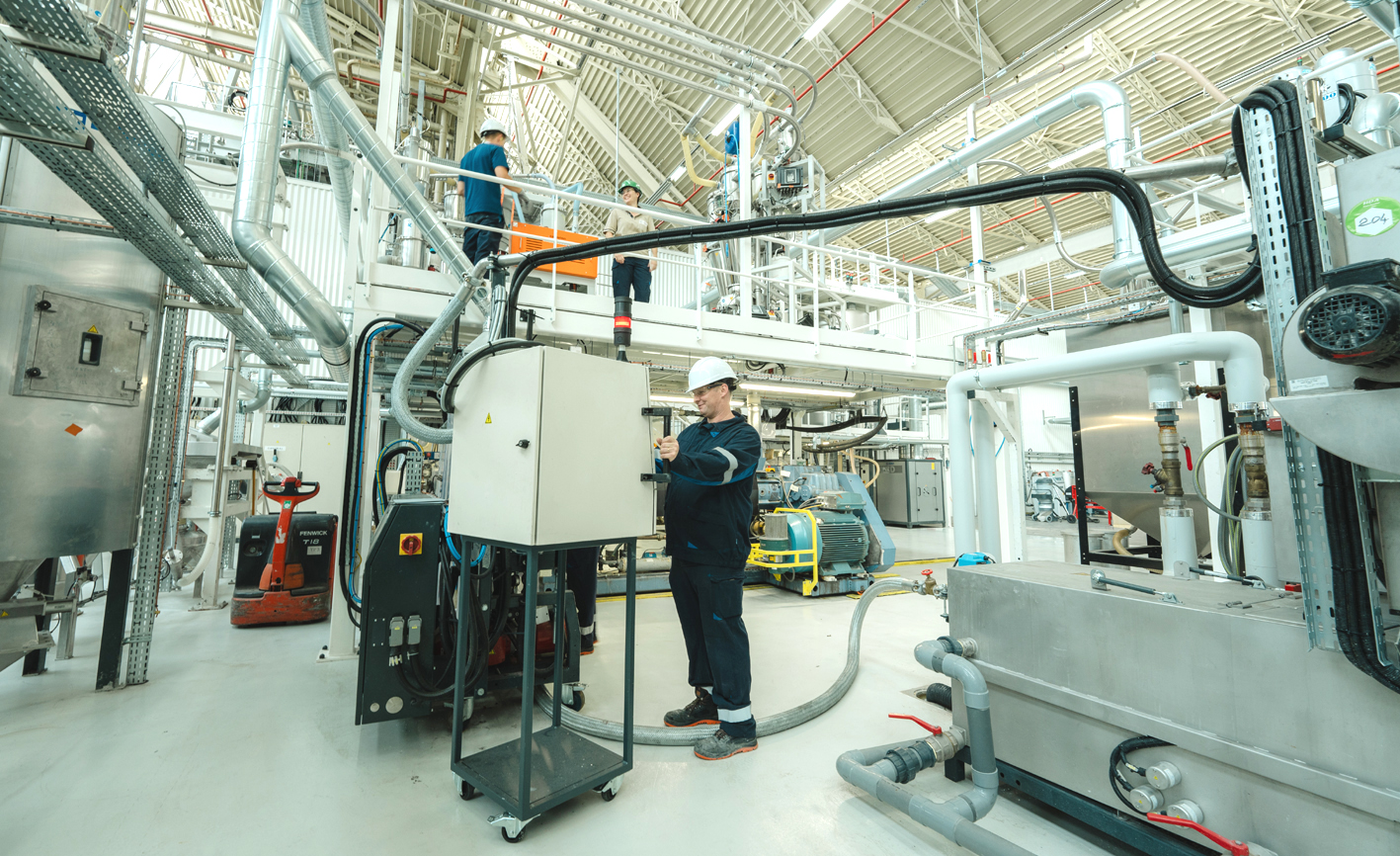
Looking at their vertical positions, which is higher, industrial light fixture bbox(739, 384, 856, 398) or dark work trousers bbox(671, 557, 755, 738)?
industrial light fixture bbox(739, 384, 856, 398)

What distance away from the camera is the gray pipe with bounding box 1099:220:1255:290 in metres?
3.62

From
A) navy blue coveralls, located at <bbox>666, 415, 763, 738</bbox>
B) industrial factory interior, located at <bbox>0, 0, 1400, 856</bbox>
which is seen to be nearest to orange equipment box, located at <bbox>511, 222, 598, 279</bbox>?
industrial factory interior, located at <bbox>0, 0, 1400, 856</bbox>

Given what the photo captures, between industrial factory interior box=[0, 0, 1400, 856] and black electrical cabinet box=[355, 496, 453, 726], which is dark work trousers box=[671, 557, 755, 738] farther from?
black electrical cabinet box=[355, 496, 453, 726]

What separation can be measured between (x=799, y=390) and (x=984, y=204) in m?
5.72

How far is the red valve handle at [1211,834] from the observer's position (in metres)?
1.56

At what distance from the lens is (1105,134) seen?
4805 millimetres

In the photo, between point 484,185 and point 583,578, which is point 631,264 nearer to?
point 484,185

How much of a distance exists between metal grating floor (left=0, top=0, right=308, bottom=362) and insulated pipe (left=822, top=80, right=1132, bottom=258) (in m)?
3.97

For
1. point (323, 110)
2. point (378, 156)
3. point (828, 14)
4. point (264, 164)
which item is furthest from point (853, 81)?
point (264, 164)

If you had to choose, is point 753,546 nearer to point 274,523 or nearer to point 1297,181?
point 274,523

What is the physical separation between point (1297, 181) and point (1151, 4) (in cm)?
953

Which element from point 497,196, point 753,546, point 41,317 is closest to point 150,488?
point 41,317

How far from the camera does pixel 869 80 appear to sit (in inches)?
370

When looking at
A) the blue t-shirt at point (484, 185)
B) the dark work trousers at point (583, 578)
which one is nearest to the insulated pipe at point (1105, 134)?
the blue t-shirt at point (484, 185)
